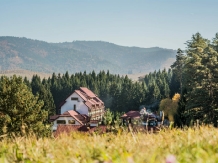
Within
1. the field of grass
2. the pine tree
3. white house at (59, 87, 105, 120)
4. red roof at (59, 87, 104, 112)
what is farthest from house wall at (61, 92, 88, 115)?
the field of grass

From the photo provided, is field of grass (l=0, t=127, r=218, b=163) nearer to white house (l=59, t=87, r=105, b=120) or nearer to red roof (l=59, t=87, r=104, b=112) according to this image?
white house (l=59, t=87, r=105, b=120)

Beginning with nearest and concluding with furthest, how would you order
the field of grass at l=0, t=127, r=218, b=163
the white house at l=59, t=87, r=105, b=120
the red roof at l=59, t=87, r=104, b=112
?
the field of grass at l=0, t=127, r=218, b=163 < the white house at l=59, t=87, r=105, b=120 < the red roof at l=59, t=87, r=104, b=112

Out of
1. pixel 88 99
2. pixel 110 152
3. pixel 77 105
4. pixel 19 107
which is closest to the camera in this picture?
pixel 110 152

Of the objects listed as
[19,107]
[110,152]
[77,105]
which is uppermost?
[110,152]

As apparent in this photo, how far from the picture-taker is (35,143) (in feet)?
23.3

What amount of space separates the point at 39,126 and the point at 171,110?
4019 centimetres

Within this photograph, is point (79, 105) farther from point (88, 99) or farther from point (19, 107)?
point (19, 107)

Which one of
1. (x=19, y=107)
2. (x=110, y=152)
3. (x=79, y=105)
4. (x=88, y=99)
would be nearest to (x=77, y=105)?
(x=79, y=105)

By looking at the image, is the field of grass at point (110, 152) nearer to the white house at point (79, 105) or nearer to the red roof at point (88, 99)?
the white house at point (79, 105)

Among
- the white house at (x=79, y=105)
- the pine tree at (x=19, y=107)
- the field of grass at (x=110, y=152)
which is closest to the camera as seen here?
the field of grass at (x=110, y=152)

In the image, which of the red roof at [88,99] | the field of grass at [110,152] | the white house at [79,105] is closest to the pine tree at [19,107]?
the field of grass at [110,152]

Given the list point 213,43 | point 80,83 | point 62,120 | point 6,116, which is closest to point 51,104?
point 62,120

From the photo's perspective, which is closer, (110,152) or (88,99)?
(110,152)

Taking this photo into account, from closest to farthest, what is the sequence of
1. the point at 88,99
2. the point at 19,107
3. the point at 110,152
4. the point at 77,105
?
the point at 110,152 < the point at 19,107 < the point at 77,105 < the point at 88,99
